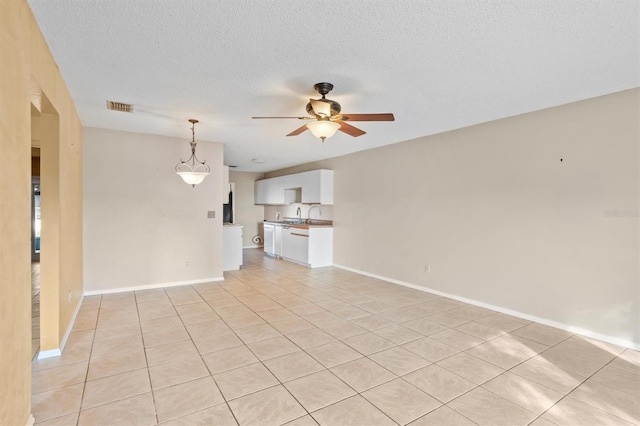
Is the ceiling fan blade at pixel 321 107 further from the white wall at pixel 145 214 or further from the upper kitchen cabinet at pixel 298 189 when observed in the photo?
the upper kitchen cabinet at pixel 298 189

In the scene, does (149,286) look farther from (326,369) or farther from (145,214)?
(326,369)

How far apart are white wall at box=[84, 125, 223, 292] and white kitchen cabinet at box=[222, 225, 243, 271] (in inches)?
32.6

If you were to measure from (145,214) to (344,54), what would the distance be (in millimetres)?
4136

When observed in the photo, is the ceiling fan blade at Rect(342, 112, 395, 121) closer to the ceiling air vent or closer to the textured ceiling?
the textured ceiling

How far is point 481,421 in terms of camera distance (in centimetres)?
204

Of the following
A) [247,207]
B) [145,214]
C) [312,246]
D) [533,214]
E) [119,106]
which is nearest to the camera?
[119,106]

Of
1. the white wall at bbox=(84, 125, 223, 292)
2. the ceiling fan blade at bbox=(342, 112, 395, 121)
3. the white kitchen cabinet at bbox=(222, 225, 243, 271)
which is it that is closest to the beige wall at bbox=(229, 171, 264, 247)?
the white kitchen cabinet at bbox=(222, 225, 243, 271)

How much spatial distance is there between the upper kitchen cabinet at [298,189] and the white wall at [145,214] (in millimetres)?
2275

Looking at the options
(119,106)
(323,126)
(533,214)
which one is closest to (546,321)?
(533,214)

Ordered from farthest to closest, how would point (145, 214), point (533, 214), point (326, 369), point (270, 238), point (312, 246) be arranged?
point (270, 238)
point (312, 246)
point (145, 214)
point (533, 214)
point (326, 369)

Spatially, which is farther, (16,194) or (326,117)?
(326,117)

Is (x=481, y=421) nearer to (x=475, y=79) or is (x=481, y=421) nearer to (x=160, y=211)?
(x=475, y=79)

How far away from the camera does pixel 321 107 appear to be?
2.99 meters

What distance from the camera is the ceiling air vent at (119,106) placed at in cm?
358
